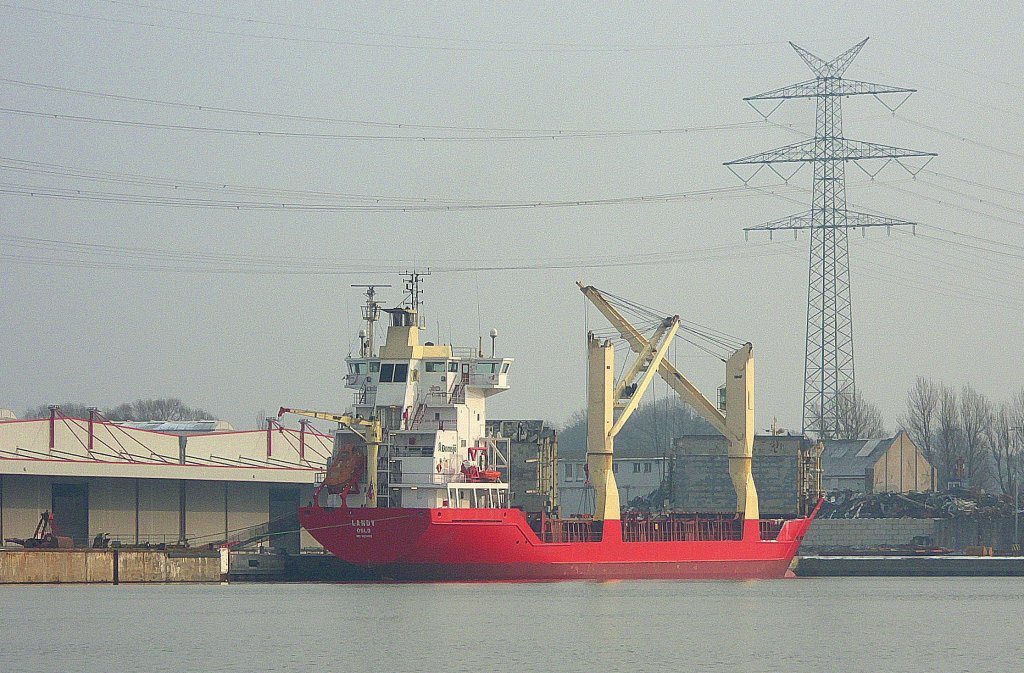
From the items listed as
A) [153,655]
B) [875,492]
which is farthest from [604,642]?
[875,492]

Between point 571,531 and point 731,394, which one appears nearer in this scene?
point 571,531

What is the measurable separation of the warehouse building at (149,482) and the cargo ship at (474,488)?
7235 mm

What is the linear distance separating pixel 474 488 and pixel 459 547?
10.0ft

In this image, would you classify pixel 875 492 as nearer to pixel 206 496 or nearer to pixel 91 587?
pixel 206 496

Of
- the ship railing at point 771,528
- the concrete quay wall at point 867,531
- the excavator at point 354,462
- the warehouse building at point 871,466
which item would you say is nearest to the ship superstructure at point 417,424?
the excavator at point 354,462

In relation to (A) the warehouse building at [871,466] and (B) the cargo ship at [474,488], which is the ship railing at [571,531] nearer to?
(B) the cargo ship at [474,488]

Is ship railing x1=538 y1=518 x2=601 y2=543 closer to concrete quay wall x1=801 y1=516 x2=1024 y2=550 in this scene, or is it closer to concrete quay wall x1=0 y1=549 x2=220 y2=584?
concrete quay wall x1=0 y1=549 x2=220 y2=584

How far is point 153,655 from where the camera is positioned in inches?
1634

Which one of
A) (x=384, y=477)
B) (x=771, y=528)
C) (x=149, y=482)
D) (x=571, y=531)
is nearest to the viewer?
(x=384, y=477)

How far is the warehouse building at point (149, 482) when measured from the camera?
69.3m

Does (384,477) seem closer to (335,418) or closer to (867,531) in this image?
(335,418)

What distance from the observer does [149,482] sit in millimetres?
75125

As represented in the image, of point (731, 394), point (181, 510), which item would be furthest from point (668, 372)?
point (181, 510)

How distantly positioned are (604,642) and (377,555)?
18113 mm
